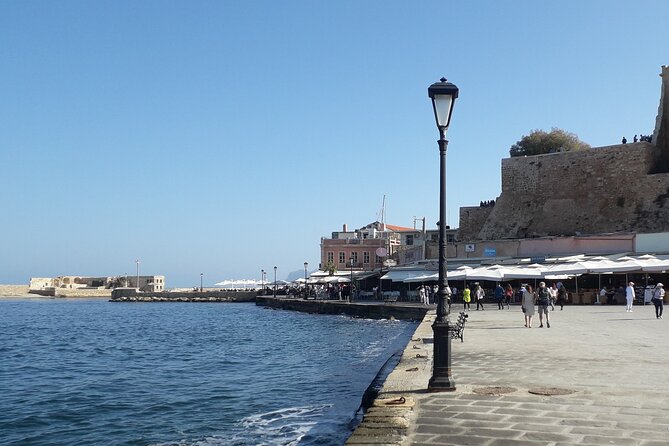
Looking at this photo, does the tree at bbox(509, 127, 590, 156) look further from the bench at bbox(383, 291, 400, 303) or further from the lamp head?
the lamp head

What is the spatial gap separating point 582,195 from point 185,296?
191 feet

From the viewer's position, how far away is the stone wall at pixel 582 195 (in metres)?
41.5

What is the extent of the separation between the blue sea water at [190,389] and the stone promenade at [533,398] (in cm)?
167

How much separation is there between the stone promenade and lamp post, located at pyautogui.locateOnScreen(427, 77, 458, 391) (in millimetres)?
269

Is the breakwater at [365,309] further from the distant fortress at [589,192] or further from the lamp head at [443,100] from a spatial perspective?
the lamp head at [443,100]

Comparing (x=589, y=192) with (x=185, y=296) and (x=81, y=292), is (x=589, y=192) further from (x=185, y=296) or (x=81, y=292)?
(x=81, y=292)

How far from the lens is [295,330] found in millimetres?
30828

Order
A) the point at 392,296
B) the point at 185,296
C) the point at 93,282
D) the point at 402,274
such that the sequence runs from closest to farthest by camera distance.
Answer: the point at 402,274
the point at 392,296
the point at 185,296
the point at 93,282

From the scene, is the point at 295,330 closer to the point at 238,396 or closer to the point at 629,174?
the point at 238,396

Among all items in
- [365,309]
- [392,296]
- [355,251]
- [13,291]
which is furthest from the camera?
[13,291]

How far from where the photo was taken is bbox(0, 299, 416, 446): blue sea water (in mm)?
9648

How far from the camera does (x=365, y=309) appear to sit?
121 ft

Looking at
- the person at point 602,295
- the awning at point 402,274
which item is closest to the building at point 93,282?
the awning at point 402,274

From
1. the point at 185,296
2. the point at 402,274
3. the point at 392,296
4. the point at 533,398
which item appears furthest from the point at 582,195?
the point at 185,296
